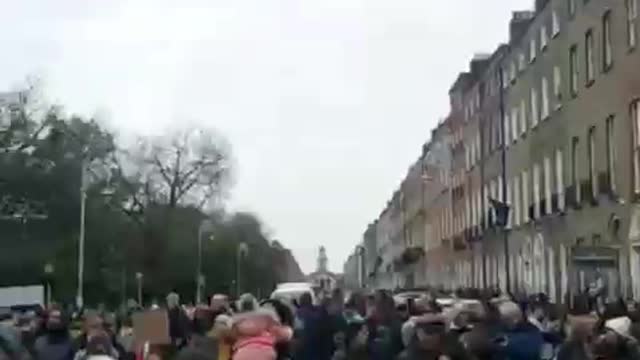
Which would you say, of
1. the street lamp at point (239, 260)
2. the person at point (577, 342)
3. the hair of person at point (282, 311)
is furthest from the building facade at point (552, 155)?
the street lamp at point (239, 260)

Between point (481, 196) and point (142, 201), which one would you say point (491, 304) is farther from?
point (142, 201)

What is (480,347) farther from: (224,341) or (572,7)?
(572,7)

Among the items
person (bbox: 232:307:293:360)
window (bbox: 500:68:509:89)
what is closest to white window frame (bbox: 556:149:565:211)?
window (bbox: 500:68:509:89)

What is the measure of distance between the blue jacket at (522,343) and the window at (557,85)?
32.5 m

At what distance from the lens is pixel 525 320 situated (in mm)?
13930

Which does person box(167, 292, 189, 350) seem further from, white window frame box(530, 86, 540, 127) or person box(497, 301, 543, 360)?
white window frame box(530, 86, 540, 127)

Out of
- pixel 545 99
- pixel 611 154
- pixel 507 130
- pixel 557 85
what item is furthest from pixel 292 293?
pixel 507 130

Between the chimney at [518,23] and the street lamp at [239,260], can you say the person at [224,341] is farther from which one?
the street lamp at [239,260]

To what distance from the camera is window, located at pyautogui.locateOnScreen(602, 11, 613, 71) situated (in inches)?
1475

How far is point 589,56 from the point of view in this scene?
4044cm

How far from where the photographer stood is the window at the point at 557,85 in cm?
4541

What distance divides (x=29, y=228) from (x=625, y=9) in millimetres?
57117

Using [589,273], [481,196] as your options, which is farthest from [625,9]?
[481,196]

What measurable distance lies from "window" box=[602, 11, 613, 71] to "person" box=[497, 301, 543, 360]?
2470 centimetres
